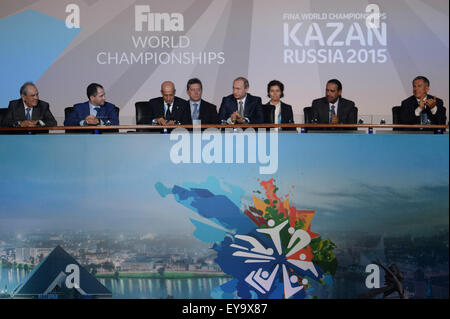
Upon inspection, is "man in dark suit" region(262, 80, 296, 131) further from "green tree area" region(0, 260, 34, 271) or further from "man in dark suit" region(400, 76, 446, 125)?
"green tree area" region(0, 260, 34, 271)

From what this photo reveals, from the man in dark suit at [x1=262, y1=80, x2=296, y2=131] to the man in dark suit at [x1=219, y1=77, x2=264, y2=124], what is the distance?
9 cm

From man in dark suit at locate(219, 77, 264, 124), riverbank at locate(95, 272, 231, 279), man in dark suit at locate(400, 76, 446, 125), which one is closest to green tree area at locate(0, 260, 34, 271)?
riverbank at locate(95, 272, 231, 279)

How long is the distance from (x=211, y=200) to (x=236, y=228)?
1.02ft

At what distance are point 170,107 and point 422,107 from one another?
7.74 ft

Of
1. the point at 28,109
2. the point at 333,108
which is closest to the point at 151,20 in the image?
the point at 28,109

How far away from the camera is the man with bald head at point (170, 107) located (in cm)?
620

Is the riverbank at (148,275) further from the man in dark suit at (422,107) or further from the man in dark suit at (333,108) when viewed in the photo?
the man in dark suit at (422,107)

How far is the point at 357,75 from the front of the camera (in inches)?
264

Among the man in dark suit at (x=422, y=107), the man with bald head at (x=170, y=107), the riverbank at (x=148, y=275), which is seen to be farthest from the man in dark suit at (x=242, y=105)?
the riverbank at (x=148, y=275)

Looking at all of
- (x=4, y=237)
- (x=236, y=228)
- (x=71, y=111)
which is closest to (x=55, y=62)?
(x=71, y=111)

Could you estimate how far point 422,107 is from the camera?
6227 mm
